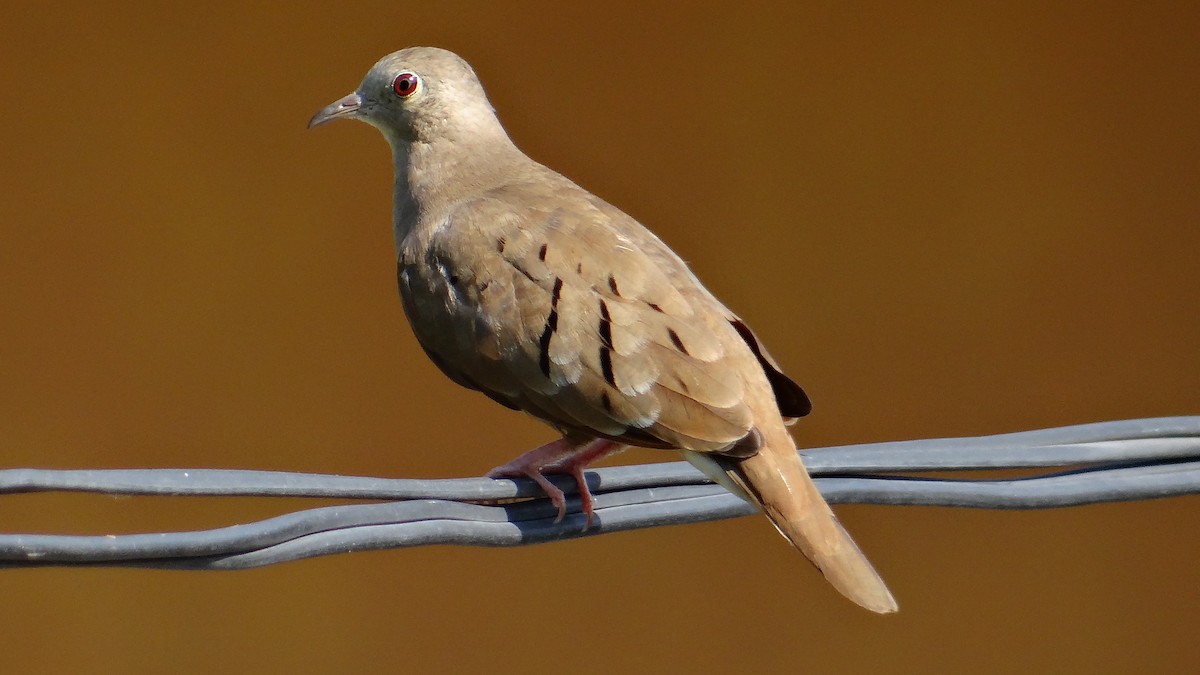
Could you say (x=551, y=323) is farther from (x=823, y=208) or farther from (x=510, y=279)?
(x=823, y=208)

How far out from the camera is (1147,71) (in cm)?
503

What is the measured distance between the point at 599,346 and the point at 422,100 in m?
1.18

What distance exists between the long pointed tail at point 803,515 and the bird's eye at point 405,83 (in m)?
1.48

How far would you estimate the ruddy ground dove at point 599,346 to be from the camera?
2684mm

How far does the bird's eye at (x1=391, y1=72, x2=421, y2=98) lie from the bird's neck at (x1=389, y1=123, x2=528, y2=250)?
123 millimetres

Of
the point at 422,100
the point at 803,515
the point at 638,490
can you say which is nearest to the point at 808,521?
the point at 803,515

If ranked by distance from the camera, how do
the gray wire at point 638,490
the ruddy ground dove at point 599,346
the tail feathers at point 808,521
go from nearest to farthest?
the gray wire at point 638,490 → the tail feathers at point 808,521 → the ruddy ground dove at point 599,346

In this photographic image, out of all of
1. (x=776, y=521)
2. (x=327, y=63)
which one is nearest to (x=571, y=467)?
(x=776, y=521)

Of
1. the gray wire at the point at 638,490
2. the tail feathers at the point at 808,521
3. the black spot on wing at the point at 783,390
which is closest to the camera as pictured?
the gray wire at the point at 638,490

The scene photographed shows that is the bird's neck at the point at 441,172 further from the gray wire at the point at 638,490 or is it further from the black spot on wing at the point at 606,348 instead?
the gray wire at the point at 638,490

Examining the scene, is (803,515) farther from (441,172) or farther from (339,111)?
(339,111)

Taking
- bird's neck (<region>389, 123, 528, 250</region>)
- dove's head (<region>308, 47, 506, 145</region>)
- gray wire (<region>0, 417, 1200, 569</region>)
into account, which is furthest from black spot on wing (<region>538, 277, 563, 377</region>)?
dove's head (<region>308, 47, 506, 145</region>)

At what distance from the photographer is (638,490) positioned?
98.9 inches

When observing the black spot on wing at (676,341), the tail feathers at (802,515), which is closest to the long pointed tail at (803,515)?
the tail feathers at (802,515)
